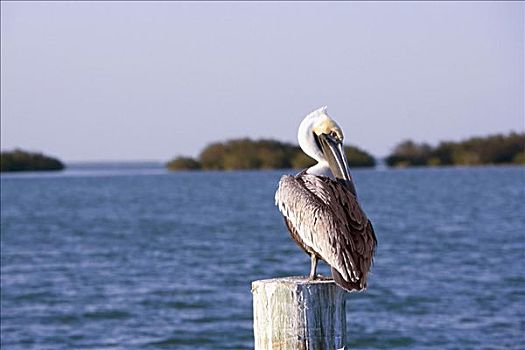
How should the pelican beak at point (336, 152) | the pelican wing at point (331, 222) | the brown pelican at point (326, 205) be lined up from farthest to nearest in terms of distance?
the pelican beak at point (336, 152), the brown pelican at point (326, 205), the pelican wing at point (331, 222)

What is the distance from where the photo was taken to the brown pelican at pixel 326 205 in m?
5.86

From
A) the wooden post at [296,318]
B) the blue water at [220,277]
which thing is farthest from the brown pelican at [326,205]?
the blue water at [220,277]

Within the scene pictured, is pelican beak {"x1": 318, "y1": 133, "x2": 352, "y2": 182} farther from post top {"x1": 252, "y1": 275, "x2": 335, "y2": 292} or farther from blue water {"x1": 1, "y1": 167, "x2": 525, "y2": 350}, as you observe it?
blue water {"x1": 1, "y1": 167, "x2": 525, "y2": 350}

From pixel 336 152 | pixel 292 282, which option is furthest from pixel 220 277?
pixel 292 282

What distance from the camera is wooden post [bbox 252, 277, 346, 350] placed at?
5.24m

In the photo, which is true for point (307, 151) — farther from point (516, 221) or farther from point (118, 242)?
point (516, 221)

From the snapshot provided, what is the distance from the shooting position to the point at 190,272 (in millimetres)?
25672

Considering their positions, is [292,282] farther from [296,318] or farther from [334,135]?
[334,135]

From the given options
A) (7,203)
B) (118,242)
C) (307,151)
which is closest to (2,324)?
(307,151)

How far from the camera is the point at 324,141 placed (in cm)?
609

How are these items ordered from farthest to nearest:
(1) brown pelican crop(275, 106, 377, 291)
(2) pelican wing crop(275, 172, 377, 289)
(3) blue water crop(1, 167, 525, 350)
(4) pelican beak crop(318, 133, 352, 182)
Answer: (3) blue water crop(1, 167, 525, 350)
(4) pelican beak crop(318, 133, 352, 182)
(1) brown pelican crop(275, 106, 377, 291)
(2) pelican wing crop(275, 172, 377, 289)

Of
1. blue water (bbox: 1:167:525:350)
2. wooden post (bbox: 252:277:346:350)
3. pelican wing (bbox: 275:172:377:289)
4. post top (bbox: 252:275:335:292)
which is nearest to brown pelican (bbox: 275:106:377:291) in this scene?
pelican wing (bbox: 275:172:377:289)

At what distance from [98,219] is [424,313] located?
1203 inches

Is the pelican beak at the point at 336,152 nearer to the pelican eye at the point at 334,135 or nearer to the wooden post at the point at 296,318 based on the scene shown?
the pelican eye at the point at 334,135
